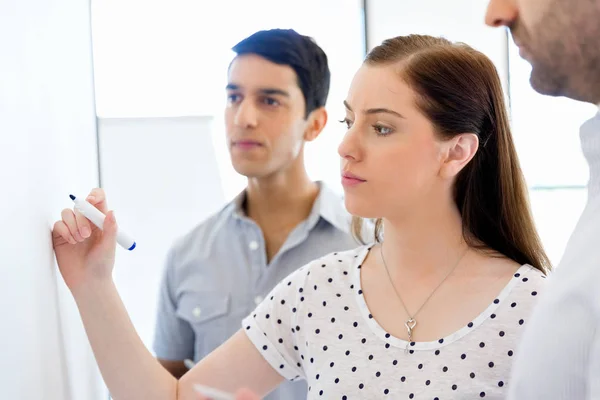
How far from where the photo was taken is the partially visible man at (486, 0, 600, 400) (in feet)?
2.36

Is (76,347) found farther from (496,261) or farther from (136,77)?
(136,77)

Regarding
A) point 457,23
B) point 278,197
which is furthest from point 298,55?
point 457,23

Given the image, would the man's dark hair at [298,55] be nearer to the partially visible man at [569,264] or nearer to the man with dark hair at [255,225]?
the man with dark hair at [255,225]

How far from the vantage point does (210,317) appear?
1.64 meters

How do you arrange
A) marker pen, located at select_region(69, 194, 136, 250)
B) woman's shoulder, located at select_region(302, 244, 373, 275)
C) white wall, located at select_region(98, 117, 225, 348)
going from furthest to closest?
white wall, located at select_region(98, 117, 225, 348)
woman's shoulder, located at select_region(302, 244, 373, 275)
marker pen, located at select_region(69, 194, 136, 250)

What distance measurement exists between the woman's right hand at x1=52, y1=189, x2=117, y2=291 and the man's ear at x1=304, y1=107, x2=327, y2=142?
0.76 metres

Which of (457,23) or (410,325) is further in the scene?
(457,23)

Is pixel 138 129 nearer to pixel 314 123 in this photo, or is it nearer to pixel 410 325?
pixel 314 123

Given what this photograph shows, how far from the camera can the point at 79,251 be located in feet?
3.78

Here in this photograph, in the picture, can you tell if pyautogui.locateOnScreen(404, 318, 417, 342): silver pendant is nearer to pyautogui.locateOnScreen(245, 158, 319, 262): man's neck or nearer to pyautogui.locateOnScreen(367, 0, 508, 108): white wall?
pyautogui.locateOnScreen(245, 158, 319, 262): man's neck

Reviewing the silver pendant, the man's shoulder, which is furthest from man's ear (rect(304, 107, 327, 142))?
the silver pendant

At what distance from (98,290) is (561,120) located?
8.21ft

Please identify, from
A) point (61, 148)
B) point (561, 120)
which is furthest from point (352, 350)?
point (561, 120)

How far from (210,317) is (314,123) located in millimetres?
541
